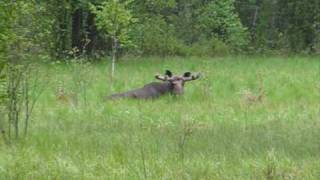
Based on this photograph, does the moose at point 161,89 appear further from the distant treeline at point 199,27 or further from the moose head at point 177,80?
the distant treeline at point 199,27

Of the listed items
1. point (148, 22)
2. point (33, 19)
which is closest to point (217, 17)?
point (148, 22)

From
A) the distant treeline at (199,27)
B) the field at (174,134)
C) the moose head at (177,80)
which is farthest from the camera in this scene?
the distant treeline at (199,27)

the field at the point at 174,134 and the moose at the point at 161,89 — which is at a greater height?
the field at the point at 174,134

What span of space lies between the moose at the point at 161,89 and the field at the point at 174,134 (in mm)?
272

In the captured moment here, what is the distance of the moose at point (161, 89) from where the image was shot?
16.4 meters

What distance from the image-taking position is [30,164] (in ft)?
26.6

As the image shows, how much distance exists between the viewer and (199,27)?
39.9 meters

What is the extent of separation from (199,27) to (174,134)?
1173 inches

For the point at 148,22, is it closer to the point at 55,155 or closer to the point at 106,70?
the point at 106,70

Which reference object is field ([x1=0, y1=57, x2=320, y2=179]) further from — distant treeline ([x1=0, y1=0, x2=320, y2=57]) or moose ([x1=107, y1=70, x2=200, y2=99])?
distant treeline ([x1=0, y1=0, x2=320, y2=57])

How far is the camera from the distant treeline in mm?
31469

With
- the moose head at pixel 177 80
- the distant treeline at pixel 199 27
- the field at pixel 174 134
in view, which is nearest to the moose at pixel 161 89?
the moose head at pixel 177 80

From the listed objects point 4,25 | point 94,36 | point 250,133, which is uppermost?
point 4,25

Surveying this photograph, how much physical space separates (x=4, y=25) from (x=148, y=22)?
25.0 metres
